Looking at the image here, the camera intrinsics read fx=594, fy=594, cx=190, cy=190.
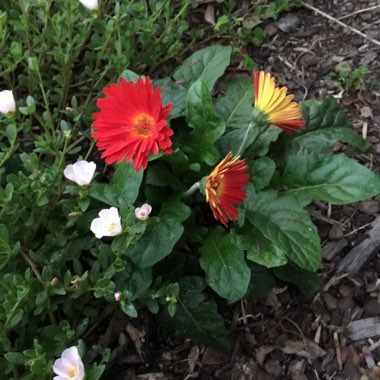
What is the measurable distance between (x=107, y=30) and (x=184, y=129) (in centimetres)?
41

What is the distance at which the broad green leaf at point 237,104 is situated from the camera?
195 centimetres

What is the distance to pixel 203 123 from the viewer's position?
179cm

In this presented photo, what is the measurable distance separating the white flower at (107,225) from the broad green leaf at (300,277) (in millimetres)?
586

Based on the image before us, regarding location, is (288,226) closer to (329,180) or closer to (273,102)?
(329,180)

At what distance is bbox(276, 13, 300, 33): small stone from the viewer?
252 centimetres

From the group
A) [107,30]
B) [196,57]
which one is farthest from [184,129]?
[107,30]

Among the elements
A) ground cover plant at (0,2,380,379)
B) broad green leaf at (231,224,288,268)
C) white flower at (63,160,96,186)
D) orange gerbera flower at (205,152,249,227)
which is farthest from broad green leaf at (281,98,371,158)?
white flower at (63,160,96,186)

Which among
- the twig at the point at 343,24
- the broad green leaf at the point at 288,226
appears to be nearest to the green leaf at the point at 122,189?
the broad green leaf at the point at 288,226

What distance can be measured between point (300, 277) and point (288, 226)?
0.25 m

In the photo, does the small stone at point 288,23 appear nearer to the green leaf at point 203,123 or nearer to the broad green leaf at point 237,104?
the broad green leaf at point 237,104

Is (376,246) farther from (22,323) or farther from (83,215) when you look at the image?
(22,323)

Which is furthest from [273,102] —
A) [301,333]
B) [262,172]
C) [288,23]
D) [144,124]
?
[288,23]

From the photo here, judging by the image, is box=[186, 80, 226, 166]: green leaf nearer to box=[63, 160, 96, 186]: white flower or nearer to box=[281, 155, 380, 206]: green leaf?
box=[281, 155, 380, 206]: green leaf

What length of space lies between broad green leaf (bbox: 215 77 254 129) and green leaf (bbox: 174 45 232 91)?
0.07 meters
